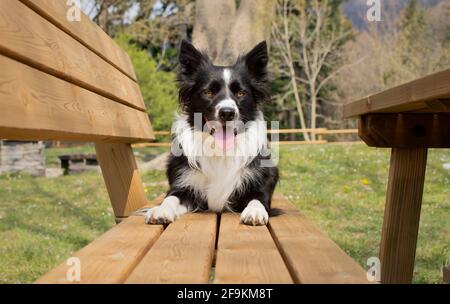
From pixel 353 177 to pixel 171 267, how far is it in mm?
9132

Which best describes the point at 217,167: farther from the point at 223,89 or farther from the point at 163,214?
the point at 163,214

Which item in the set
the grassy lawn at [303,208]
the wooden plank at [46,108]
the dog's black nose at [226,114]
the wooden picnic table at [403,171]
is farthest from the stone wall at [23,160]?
the wooden picnic table at [403,171]

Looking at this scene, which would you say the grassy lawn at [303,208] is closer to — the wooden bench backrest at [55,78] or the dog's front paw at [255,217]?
the wooden bench backrest at [55,78]

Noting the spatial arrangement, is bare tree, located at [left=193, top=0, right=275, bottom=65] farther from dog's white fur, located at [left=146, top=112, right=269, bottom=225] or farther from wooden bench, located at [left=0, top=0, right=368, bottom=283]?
wooden bench, located at [left=0, top=0, right=368, bottom=283]

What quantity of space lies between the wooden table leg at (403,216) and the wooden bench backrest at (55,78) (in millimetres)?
1574

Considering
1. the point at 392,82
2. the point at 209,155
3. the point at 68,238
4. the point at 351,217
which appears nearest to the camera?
the point at 209,155

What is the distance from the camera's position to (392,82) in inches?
983

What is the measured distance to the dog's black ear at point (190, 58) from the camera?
138 inches

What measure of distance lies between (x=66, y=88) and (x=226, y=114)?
1269 millimetres

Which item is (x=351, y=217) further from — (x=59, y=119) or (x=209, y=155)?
(x=59, y=119)

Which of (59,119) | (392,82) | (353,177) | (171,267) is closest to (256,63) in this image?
(59,119)

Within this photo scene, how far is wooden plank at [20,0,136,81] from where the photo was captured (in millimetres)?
→ 2123

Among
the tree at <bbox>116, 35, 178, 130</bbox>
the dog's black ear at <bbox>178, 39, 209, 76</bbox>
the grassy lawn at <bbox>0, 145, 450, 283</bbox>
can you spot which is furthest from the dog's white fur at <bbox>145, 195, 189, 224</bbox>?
the tree at <bbox>116, 35, 178, 130</bbox>
